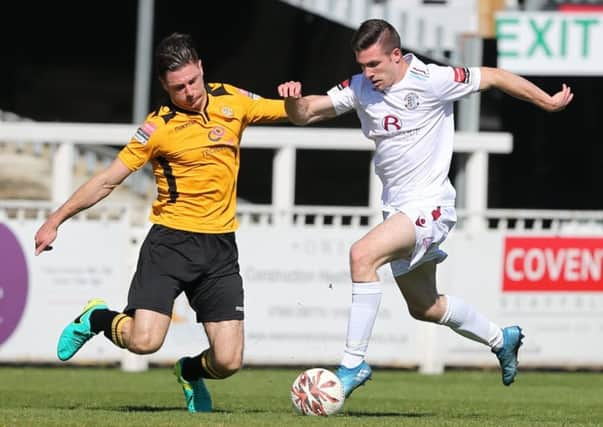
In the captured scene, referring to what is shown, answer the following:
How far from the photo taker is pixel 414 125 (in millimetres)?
9445

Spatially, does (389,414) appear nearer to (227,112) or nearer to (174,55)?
(227,112)

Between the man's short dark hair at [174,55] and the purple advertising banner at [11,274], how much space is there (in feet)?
18.2

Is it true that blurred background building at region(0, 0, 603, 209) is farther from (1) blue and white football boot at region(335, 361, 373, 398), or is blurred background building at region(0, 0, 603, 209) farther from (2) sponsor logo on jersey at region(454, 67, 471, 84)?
(1) blue and white football boot at region(335, 361, 373, 398)

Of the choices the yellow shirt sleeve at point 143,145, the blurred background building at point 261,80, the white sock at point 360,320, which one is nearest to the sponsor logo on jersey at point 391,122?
the white sock at point 360,320

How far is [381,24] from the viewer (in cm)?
933

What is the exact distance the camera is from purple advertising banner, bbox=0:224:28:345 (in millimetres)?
14367

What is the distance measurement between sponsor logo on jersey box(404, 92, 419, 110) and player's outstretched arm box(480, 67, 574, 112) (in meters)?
0.45

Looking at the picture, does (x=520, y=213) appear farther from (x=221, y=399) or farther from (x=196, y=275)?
(x=196, y=275)

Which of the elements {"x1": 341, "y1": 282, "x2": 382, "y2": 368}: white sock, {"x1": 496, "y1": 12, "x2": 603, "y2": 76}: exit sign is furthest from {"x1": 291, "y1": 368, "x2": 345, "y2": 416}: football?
{"x1": 496, "y1": 12, "x2": 603, "y2": 76}: exit sign

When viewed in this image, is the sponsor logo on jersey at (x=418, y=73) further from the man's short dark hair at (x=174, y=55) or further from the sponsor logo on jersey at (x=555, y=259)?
the sponsor logo on jersey at (x=555, y=259)

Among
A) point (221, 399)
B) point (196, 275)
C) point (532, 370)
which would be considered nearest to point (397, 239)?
point (196, 275)

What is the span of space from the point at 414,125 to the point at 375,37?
580 millimetres

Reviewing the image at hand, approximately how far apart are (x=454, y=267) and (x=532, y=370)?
1.34 metres

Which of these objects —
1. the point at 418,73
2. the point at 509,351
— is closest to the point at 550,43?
the point at 509,351
